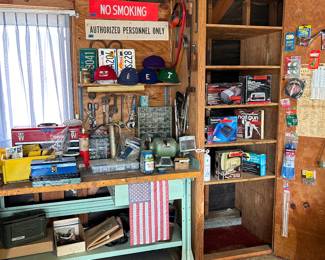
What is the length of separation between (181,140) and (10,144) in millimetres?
1284

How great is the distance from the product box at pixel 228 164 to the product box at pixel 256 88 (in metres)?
0.43

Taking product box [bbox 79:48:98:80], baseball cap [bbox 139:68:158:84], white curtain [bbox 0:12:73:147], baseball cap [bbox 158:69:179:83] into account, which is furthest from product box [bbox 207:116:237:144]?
white curtain [bbox 0:12:73:147]

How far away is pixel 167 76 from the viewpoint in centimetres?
244

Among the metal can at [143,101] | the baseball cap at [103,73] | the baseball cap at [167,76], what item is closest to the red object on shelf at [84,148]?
the baseball cap at [103,73]

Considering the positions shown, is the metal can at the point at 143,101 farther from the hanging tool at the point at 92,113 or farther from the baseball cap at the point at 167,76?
the hanging tool at the point at 92,113

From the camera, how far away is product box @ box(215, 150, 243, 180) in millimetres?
2441

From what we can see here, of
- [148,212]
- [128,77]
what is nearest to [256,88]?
[128,77]

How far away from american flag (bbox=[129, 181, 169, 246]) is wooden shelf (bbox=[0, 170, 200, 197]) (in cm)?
7

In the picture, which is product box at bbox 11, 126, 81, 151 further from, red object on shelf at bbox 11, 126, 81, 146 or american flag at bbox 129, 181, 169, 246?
american flag at bbox 129, 181, 169, 246

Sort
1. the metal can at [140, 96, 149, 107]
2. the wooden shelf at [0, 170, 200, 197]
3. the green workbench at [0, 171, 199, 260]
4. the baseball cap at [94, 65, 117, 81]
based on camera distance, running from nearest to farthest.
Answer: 1. the wooden shelf at [0, 170, 200, 197]
2. the green workbench at [0, 171, 199, 260]
3. the baseball cap at [94, 65, 117, 81]
4. the metal can at [140, 96, 149, 107]

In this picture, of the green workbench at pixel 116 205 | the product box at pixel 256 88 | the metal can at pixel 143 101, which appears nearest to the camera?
the green workbench at pixel 116 205

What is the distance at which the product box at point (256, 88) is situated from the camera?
2.44 meters

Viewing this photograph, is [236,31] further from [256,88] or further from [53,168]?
[53,168]

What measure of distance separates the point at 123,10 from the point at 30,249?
73.0 inches
